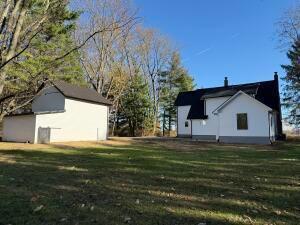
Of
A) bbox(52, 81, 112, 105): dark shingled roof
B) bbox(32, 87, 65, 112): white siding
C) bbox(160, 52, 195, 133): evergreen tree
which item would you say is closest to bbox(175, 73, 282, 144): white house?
bbox(52, 81, 112, 105): dark shingled roof

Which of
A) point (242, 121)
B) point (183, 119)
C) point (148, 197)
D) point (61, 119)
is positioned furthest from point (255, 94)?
point (148, 197)

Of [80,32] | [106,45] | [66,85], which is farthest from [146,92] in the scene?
[66,85]

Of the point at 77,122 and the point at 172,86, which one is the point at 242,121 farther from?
the point at 172,86

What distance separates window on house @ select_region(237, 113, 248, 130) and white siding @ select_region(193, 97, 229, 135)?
2976 mm

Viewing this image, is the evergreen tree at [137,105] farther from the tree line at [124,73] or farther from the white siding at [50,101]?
the white siding at [50,101]

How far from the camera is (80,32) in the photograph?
34.4m

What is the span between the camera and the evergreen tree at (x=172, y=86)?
2030 inches

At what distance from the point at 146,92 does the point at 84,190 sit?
40.8m

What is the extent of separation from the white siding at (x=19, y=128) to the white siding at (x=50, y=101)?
2911 millimetres

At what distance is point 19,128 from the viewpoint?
86.0 ft

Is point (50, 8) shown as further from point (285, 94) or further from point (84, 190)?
point (285, 94)

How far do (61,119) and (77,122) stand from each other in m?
1.83

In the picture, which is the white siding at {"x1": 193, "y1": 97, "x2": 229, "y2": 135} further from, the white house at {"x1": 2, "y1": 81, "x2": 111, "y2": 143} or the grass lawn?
the grass lawn

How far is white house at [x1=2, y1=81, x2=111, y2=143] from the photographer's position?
82.2ft
